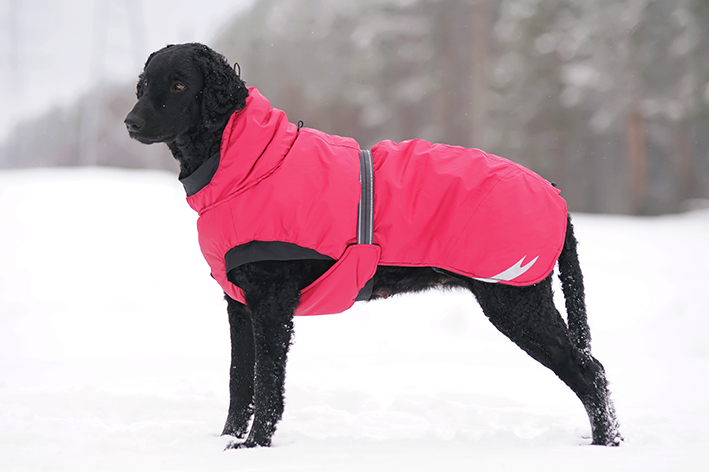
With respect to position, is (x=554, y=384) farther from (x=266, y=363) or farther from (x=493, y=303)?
(x=266, y=363)

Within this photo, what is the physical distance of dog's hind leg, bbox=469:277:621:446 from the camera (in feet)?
8.28

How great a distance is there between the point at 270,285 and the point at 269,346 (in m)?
0.29

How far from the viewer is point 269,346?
243 centimetres

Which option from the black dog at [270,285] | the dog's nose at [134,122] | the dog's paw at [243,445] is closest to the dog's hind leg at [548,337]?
the black dog at [270,285]

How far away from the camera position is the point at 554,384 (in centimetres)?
398

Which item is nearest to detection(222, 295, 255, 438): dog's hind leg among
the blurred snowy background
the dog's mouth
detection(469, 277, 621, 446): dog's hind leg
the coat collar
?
the coat collar

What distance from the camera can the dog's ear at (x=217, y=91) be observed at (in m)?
2.41

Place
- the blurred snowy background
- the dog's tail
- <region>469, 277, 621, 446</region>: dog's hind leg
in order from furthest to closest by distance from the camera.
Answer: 1. the blurred snowy background
2. the dog's tail
3. <region>469, 277, 621, 446</region>: dog's hind leg

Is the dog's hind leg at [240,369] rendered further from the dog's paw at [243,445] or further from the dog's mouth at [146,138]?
the dog's mouth at [146,138]

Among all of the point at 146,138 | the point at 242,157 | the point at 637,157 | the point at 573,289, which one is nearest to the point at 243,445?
the point at 242,157

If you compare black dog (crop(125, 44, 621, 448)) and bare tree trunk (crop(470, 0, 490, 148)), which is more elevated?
bare tree trunk (crop(470, 0, 490, 148))

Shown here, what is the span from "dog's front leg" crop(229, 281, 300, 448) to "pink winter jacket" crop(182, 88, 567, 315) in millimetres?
118

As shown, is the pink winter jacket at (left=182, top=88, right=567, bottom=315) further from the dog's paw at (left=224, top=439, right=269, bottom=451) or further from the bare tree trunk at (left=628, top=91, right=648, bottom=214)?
the bare tree trunk at (left=628, top=91, right=648, bottom=214)

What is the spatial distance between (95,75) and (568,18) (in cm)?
1286
